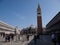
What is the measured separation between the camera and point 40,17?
137ft

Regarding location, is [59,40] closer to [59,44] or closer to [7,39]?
[59,44]

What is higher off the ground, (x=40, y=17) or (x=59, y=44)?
(x=40, y=17)

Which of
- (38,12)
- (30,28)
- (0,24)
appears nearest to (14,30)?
(30,28)

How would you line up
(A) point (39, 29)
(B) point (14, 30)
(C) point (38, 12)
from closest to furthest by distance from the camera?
1. (A) point (39, 29)
2. (C) point (38, 12)
3. (B) point (14, 30)

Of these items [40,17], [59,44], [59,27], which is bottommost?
[59,44]

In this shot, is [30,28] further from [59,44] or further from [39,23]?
[59,44]

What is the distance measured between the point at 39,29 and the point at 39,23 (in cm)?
212

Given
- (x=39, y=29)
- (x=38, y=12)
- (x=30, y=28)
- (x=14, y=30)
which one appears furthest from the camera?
(x=14, y=30)

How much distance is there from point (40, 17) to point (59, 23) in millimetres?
11997

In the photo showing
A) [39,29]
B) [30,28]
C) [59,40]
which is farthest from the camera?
[30,28]

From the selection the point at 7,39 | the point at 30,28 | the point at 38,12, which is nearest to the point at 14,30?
the point at 30,28

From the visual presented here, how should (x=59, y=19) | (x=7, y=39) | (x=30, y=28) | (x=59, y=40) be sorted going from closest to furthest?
(x=59, y=40) < (x=7, y=39) < (x=59, y=19) < (x=30, y=28)

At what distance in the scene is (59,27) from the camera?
102ft

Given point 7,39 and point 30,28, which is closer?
point 7,39
